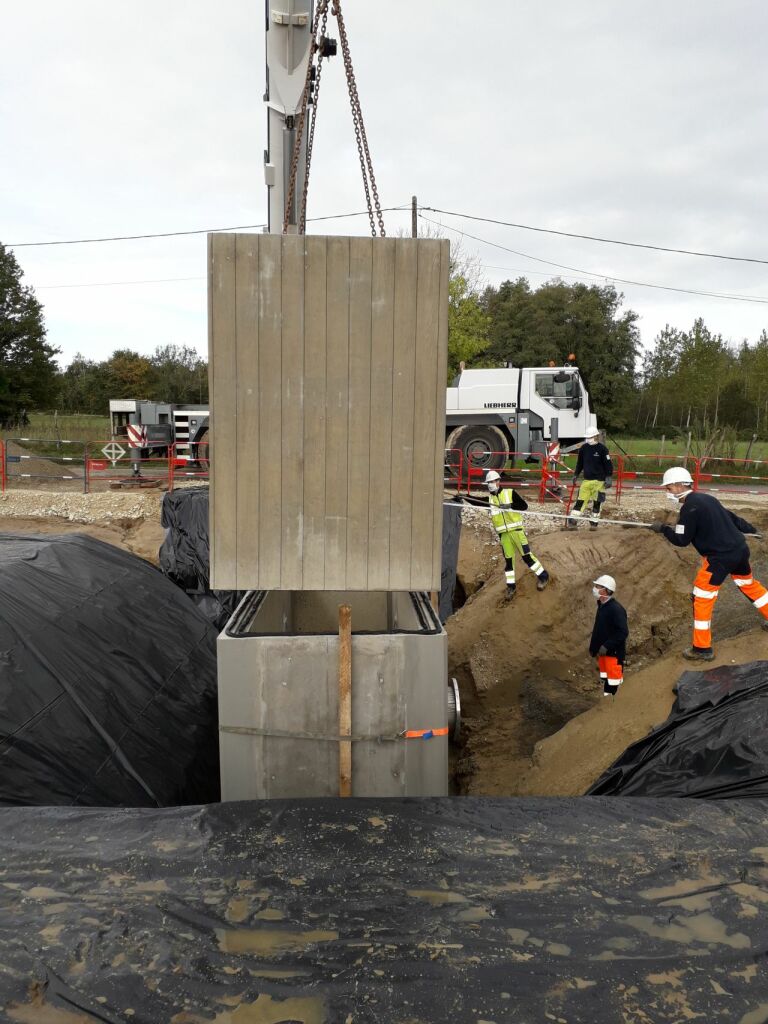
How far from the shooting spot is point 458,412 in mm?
18094

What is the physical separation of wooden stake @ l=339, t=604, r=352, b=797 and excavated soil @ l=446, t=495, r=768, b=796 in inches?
99.5

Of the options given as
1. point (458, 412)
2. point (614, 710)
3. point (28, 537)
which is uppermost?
point (458, 412)

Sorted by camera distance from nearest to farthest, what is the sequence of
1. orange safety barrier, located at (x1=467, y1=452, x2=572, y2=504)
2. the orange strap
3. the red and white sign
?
1. the orange strap
2. orange safety barrier, located at (x1=467, y1=452, x2=572, y2=504)
3. the red and white sign

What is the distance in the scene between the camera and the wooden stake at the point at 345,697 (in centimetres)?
445

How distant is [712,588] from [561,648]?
3550mm

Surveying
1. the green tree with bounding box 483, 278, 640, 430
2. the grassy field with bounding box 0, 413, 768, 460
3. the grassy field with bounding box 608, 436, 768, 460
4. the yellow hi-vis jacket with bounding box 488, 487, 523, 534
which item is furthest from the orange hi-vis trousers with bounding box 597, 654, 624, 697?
the green tree with bounding box 483, 278, 640, 430

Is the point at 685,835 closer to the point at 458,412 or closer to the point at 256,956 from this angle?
the point at 256,956

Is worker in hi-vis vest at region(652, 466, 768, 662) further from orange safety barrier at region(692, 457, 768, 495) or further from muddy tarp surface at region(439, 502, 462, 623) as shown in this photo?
orange safety barrier at region(692, 457, 768, 495)

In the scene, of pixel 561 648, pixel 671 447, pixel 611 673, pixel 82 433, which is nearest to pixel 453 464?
pixel 561 648

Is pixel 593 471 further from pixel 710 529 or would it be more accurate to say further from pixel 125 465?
pixel 125 465

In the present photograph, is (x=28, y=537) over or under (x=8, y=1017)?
over

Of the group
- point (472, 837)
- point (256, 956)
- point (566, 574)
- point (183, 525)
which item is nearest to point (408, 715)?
point (472, 837)

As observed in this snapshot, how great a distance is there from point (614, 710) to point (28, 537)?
627 centimetres

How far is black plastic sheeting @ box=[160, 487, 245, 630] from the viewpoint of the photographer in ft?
34.8
